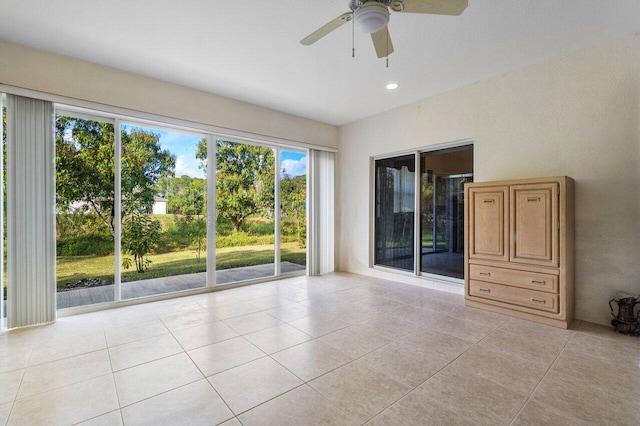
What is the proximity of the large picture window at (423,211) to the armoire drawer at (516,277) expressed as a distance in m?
0.71

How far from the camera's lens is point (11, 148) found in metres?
3.04

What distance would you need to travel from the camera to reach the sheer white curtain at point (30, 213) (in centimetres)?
304

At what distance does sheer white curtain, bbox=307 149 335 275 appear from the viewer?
18.5ft

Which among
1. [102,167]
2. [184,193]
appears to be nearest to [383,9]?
[184,193]

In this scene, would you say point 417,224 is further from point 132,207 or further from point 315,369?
point 132,207

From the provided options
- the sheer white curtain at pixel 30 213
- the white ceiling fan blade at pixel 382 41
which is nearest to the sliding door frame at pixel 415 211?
the white ceiling fan blade at pixel 382 41

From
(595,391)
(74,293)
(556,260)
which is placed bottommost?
(595,391)

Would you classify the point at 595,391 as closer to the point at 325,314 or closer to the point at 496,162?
the point at 325,314

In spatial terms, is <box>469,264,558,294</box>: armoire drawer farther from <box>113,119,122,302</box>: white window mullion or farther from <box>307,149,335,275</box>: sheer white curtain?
<box>113,119,122,302</box>: white window mullion

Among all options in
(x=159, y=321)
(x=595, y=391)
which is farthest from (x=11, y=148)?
(x=595, y=391)

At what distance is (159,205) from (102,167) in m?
0.79

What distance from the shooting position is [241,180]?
4945 millimetres

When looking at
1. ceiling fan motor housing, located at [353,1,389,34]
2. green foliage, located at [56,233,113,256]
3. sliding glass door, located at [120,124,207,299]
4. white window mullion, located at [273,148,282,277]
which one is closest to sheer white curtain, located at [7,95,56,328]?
green foliage, located at [56,233,113,256]

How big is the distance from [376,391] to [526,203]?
8.51 ft
